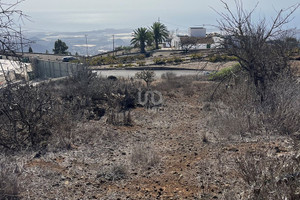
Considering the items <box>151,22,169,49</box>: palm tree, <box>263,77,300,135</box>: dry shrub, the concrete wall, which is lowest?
the concrete wall

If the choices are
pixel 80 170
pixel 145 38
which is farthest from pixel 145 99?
pixel 145 38

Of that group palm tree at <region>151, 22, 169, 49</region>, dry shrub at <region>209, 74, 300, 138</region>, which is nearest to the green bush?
dry shrub at <region>209, 74, 300, 138</region>

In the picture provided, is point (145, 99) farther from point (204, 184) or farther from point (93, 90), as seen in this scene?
point (204, 184)

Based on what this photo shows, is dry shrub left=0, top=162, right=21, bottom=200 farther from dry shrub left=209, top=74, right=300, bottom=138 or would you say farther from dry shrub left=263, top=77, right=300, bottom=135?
dry shrub left=263, top=77, right=300, bottom=135

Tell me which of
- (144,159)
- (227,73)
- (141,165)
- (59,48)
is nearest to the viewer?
(141,165)

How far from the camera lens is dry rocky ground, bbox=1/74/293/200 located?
518 centimetres

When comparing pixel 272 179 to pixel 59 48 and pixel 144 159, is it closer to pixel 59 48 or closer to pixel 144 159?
pixel 144 159

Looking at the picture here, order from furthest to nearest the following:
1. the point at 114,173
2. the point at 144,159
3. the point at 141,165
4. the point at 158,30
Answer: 1. the point at 158,30
2. the point at 144,159
3. the point at 141,165
4. the point at 114,173

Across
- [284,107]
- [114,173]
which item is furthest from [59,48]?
[114,173]

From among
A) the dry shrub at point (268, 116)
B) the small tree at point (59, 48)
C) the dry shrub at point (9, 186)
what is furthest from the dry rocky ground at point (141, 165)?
the small tree at point (59, 48)

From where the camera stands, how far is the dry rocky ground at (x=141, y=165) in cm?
518

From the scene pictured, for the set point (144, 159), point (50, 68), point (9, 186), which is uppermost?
point (9, 186)

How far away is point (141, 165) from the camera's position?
254 inches

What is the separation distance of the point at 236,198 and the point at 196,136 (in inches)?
189
